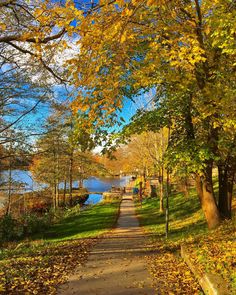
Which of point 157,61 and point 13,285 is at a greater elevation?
point 157,61

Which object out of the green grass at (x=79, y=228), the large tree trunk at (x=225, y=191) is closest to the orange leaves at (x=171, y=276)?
the large tree trunk at (x=225, y=191)

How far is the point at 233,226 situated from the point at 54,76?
22.9 feet

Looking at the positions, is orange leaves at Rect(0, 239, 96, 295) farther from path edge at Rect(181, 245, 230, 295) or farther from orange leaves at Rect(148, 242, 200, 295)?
path edge at Rect(181, 245, 230, 295)

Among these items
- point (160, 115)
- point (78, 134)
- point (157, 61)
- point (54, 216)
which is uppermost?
point (157, 61)

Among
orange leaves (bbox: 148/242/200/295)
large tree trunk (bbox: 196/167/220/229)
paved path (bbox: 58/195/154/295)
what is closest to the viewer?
orange leaves (bbox: 148/242/200/295)

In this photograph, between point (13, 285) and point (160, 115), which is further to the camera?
point (160, 115)

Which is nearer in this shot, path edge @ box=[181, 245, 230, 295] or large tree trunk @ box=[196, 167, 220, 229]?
path edge @ box=[181, 245, 230, 295]

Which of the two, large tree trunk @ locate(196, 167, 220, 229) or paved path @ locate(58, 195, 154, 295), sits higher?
large tree trunk @ locate(196, 167, 220, 229)

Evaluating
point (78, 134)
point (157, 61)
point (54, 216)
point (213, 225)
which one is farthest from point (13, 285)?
point (54, 216)

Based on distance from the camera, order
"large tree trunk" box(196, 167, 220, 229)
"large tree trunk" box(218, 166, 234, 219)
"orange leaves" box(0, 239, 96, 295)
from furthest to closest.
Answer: "large tree trunk" box(218, 166, 234, 219), "large tree trunk" box(196, 167, 220, 229), "orange leaves" box(0, 239, 96, 295)

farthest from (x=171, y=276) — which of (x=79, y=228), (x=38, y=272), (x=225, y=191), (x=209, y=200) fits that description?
(x=79, y=228)

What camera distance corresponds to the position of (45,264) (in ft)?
27.7

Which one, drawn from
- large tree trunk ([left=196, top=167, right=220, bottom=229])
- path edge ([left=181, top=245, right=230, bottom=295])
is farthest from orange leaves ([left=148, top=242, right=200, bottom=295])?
large tree trunk ([left=196, top=167, right=220, bottom=229])

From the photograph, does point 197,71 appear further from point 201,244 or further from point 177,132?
point 201,244
